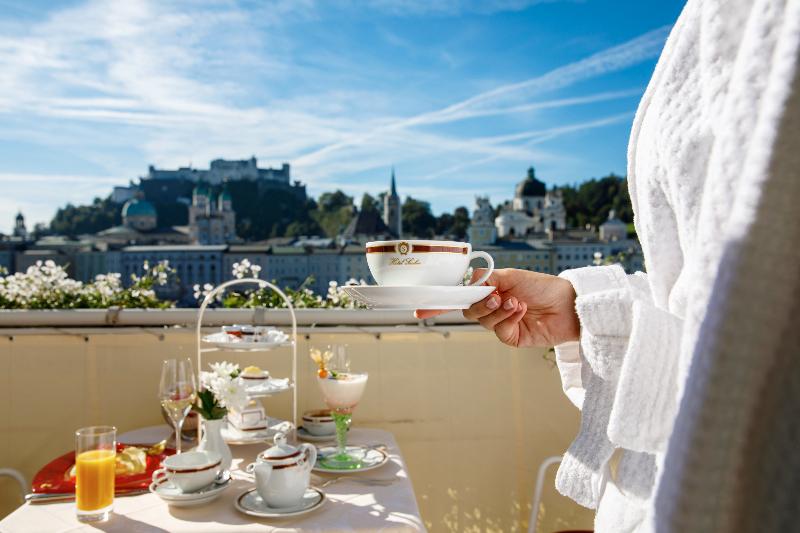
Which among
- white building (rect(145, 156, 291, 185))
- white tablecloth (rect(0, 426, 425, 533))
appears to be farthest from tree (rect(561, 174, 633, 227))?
white tablecloth (rect(0, 426, 425, 533))

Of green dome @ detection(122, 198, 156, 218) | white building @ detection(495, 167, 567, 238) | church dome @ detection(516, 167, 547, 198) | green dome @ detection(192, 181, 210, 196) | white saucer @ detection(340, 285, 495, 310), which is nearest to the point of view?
white saucer @ detection(340, 285, 495, 310)

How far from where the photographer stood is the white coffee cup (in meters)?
0.81

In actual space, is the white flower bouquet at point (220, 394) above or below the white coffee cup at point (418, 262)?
below

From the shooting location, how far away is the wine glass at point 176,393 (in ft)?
5.08

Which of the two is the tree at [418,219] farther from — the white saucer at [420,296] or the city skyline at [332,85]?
the white saucer at [420,296]

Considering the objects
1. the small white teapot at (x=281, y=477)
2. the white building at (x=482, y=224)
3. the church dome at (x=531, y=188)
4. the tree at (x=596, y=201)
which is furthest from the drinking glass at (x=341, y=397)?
the church dome at (x=531, y=188)

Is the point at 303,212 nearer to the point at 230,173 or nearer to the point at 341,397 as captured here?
the point at 230,173

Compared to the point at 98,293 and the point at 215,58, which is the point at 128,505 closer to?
the point at 98,293

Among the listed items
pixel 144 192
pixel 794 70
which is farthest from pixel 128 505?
pixel 144 192

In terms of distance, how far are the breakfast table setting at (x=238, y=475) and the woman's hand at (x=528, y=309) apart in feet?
0.12

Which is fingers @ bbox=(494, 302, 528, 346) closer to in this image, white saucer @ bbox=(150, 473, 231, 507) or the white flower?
white saucer @ bbox=(150, 473, 231, 507)

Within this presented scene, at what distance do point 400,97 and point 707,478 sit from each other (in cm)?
7365

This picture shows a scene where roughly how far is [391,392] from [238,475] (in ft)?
2.55

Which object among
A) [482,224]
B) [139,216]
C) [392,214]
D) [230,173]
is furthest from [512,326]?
[230,173]
